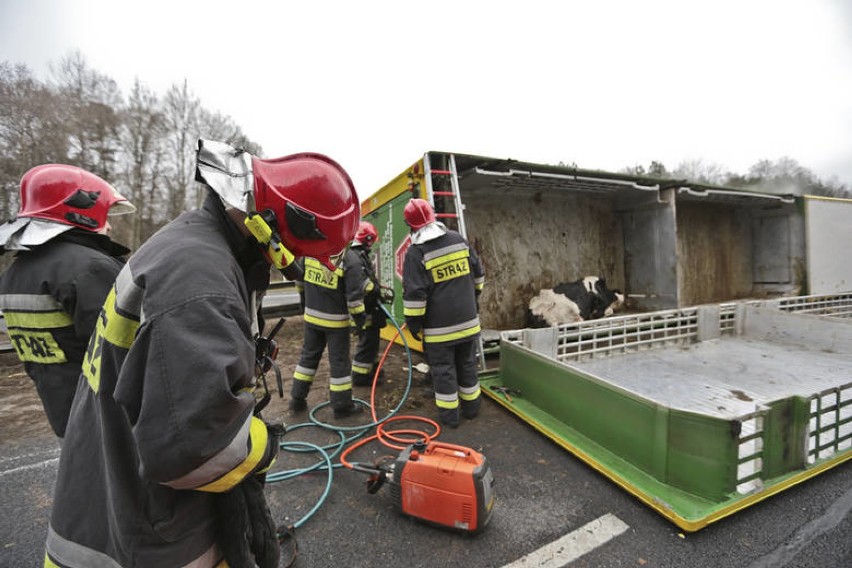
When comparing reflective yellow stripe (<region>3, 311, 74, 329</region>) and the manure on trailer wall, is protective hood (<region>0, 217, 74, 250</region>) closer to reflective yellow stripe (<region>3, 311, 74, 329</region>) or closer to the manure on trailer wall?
reflective yellow stripe (<region>3, 311, 74, 329</region>)

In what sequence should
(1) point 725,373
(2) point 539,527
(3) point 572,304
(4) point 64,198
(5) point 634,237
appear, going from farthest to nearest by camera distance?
(5) point 634,237 → (3) point 572,304 → (1) point 725,373 → (2) point 539,527 → (4) point 64,198

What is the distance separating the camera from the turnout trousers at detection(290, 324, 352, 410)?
360 cm

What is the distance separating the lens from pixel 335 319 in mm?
3648

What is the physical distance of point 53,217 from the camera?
6.11ft

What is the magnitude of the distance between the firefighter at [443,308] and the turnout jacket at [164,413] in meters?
2.36

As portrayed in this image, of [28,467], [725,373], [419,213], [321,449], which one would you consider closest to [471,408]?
[321,449]

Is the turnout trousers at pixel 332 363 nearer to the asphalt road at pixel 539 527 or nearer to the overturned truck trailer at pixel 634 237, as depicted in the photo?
the asphalt road at pixel 539 527

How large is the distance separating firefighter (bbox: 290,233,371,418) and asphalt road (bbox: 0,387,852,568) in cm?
103

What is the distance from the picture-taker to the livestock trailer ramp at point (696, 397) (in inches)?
81.5

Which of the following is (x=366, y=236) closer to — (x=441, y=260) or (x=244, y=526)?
(x=441, y=260)

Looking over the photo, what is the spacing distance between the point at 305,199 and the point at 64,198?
164cm

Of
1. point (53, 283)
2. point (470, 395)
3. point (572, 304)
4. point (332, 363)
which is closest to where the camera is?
point (53, 283)

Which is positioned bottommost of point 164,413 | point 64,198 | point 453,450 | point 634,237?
point 453,450

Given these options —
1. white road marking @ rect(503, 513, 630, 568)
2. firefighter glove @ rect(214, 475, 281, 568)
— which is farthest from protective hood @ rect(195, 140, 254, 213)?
white road marking @ rect(503, 513, 630, 568)
